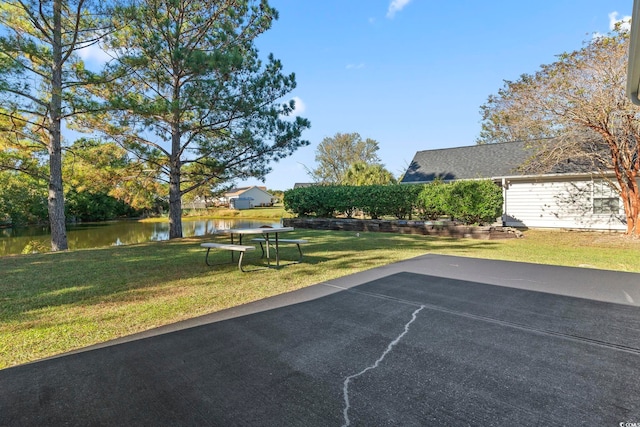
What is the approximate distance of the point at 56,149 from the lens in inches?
361

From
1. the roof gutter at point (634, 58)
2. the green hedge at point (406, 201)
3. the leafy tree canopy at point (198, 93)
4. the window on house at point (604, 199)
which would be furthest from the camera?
the window on house at point (604, 199)

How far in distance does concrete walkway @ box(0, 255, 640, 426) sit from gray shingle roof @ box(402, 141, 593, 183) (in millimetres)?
10863

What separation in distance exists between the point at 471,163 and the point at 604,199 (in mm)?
5179

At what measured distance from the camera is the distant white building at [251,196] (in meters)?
50.8

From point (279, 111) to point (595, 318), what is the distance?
31.9 feet

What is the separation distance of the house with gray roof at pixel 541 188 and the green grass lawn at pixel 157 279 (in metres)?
2.44

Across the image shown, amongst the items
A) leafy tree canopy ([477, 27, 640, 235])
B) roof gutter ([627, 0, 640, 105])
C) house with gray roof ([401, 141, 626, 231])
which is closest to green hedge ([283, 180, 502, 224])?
leafy tree canopy ([477, 27, 640, 235])

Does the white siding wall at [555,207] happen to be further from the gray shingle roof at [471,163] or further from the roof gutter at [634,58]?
the roof gutter at [634,58]

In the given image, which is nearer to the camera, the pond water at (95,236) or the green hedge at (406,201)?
the green hedge at (406,201)

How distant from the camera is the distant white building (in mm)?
50844

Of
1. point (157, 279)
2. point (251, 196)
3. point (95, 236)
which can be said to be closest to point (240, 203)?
point (251, 196)

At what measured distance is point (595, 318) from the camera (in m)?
3.16

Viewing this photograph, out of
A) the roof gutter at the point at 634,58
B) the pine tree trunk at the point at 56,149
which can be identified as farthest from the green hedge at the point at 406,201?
the pine tree trunk at the point at 56,149

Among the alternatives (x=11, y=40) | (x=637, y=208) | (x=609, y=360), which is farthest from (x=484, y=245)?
(x=11, y=40)
